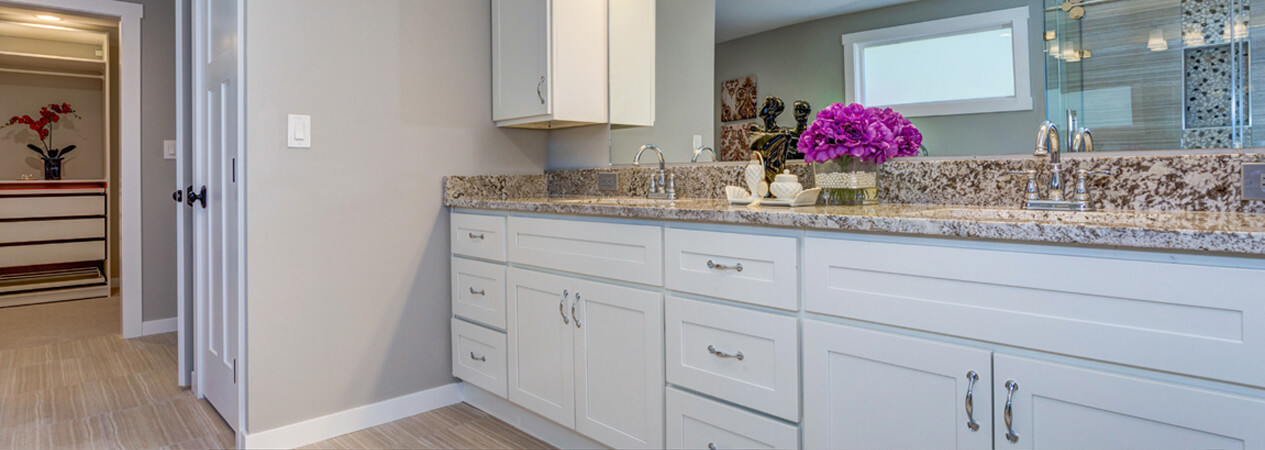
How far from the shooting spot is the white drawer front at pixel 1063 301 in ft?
3.11

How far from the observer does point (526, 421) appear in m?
2.31

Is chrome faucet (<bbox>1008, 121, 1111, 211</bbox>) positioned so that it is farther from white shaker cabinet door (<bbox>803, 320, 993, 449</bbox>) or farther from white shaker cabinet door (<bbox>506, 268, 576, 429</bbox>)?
white shaker cabinet door (<bbox>506, 268, 576, 429</bbox>)

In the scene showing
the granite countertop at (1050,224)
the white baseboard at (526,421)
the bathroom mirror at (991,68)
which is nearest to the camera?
the granite countertop at (1050,224)

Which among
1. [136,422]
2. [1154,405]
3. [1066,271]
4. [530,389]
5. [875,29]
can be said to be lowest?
[136,422]

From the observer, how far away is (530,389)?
216 centimetres

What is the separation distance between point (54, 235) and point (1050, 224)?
669 cm

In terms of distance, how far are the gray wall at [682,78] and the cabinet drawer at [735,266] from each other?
744 mm

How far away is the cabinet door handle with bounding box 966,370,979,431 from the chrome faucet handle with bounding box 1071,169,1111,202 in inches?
22.8

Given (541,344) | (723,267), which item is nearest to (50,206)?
(541,344)

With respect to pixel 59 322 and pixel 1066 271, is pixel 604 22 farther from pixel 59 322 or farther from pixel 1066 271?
pixel 59 322

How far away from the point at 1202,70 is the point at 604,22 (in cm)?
175

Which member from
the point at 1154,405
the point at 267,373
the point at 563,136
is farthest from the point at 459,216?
the point at 1154,405

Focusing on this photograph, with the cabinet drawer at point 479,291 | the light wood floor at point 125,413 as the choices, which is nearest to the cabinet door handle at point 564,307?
the cabinet drawer at point 479,291

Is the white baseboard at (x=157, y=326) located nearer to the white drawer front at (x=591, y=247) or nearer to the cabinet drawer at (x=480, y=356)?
the cabinet drawer at (x=480, y=356)
